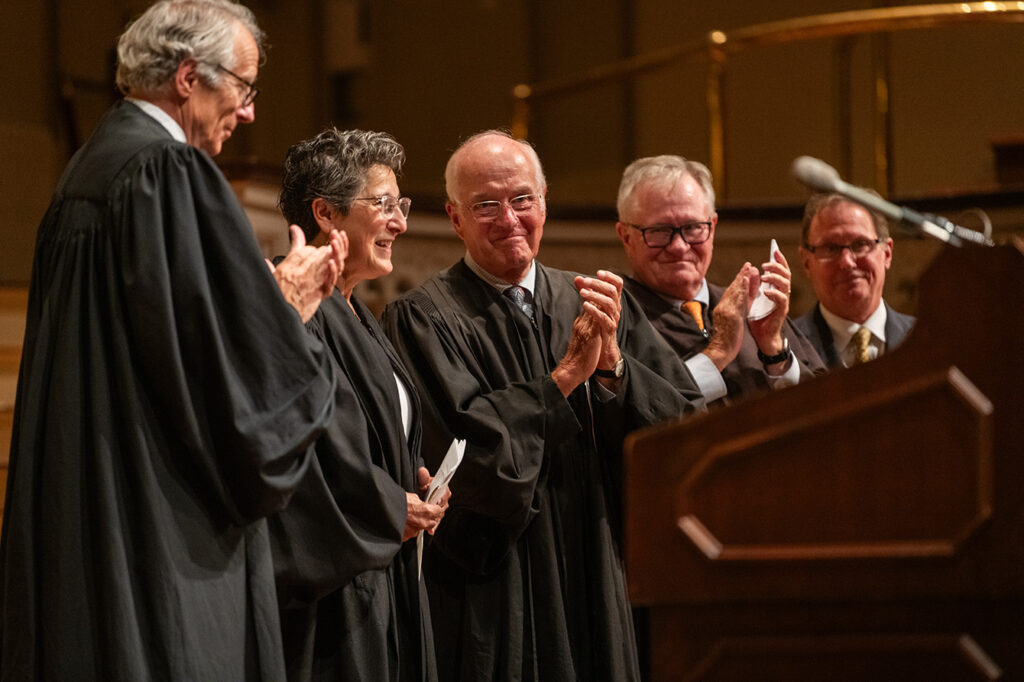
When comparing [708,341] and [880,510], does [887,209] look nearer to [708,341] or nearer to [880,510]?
[880,510]

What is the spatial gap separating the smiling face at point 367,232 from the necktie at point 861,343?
175 cm

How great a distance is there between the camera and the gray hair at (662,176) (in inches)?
142

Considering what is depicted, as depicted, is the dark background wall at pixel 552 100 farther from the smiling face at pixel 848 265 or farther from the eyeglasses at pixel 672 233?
the eyeglasses at pixel 672 233

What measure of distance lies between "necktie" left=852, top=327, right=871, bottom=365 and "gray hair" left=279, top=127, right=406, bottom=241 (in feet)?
5.86

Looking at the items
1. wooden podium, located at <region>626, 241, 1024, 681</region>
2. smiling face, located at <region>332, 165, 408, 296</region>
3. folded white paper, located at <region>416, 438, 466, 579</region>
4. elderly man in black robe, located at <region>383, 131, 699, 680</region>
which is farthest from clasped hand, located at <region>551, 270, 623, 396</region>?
wooden podium, located at <region>626, 241, 1024, 681</region>

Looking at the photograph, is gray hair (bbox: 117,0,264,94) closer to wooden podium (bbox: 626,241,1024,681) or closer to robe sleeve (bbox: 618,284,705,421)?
wooden podium (bbox: 626,241,1024,681)

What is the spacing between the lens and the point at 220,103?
2248 mm

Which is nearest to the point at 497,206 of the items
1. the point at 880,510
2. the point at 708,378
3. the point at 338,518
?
the point at 708,378

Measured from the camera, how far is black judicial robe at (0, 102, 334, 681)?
195 cm

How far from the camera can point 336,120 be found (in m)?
8.57

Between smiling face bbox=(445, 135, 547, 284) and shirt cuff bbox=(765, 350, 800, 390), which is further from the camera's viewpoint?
shirt cuff bbox=(765, 350, 800, 390)

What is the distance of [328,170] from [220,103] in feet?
1.87

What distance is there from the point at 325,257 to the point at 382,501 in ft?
1.75

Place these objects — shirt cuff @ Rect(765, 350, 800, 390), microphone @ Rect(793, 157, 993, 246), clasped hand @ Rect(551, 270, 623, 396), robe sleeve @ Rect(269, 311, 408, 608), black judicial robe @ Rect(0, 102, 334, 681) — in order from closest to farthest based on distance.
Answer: microphone @ Rect(793, 157, 993, 246)
black judicial robe @ Rect(0, 102, 334, 681)
robe sleeve @ Rect(269, 311, 408, 608)
clasped hand @ Rect(551, 270, 623, 396)
shirt cuff @ Rect(765, 350, 800, 390)
